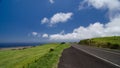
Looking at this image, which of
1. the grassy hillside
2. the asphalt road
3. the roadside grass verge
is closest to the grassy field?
the roadside grass verge

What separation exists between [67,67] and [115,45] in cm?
3351

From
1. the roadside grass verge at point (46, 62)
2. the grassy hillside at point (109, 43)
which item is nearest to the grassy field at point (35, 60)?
the roadside grass verge at point (46, 62)

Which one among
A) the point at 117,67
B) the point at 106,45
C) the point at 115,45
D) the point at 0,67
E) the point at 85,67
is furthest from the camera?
the point at 106,45

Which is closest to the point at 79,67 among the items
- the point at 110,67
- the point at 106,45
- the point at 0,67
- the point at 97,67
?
the point at 97,67

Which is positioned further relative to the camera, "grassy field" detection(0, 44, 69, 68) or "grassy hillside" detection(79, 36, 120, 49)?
"grassy hillside" detection(79, 36, 120, 49)

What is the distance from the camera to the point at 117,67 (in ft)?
38.6

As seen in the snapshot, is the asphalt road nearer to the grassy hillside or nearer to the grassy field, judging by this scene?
the grassy field

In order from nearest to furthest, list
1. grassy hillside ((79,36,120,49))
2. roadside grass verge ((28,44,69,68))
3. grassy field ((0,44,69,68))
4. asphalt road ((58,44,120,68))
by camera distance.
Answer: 1. asphalt road ((58,44,120,68))
2. roadside grass verge ((28,44,69,68))
3. grassy field ((0,44,69,68))
4. grassy hillside ((79,36,120,49))

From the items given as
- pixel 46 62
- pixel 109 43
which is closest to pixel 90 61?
pixel 46 62

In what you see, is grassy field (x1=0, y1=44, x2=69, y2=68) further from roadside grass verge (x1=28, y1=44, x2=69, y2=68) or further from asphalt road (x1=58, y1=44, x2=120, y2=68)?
asphalt road (x1=58, y1=44, x2=120, y2=68)

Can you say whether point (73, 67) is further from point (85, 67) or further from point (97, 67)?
point (97, 67)

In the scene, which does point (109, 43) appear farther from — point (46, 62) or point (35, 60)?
point (46, 62)

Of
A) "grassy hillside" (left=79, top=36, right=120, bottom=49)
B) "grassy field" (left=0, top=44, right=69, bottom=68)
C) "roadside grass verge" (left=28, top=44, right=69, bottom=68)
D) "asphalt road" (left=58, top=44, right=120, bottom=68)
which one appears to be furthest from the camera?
"grassy hillside" (left=79, top=36, right=120, bottom=49)

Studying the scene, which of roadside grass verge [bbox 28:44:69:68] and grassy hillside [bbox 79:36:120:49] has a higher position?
grassy hillside [bbox 79:36:120:49]
